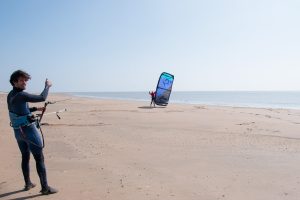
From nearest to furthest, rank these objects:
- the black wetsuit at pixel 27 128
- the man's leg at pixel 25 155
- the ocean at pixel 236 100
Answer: the black wetsuit at pixel 27 128, the man's leg at pixel 25 155, the ocean at pixel 236 100

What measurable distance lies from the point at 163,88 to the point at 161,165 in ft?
63.9

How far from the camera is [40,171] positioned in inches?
201

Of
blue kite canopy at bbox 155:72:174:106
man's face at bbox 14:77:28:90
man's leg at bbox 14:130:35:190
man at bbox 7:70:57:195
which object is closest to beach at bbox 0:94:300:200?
man's leg at bbox 14:130:35:190

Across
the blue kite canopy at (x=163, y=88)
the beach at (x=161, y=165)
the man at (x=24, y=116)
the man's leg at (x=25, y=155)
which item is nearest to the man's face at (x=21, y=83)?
the man at (x=24, y=116)

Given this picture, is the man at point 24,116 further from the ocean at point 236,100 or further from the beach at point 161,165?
the ocean at point 236,100

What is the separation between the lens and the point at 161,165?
6.80m

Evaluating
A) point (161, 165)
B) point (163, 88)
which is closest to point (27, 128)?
point (161, 165)

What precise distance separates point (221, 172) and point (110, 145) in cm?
337

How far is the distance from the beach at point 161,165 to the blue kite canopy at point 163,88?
14.4 meters

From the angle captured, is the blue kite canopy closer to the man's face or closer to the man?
the man

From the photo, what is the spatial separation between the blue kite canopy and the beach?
14.4 metres

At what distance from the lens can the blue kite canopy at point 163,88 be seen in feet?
84.9

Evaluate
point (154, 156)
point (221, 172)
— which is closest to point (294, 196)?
point (221, 172)

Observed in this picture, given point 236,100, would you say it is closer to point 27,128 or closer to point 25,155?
point 25,155
